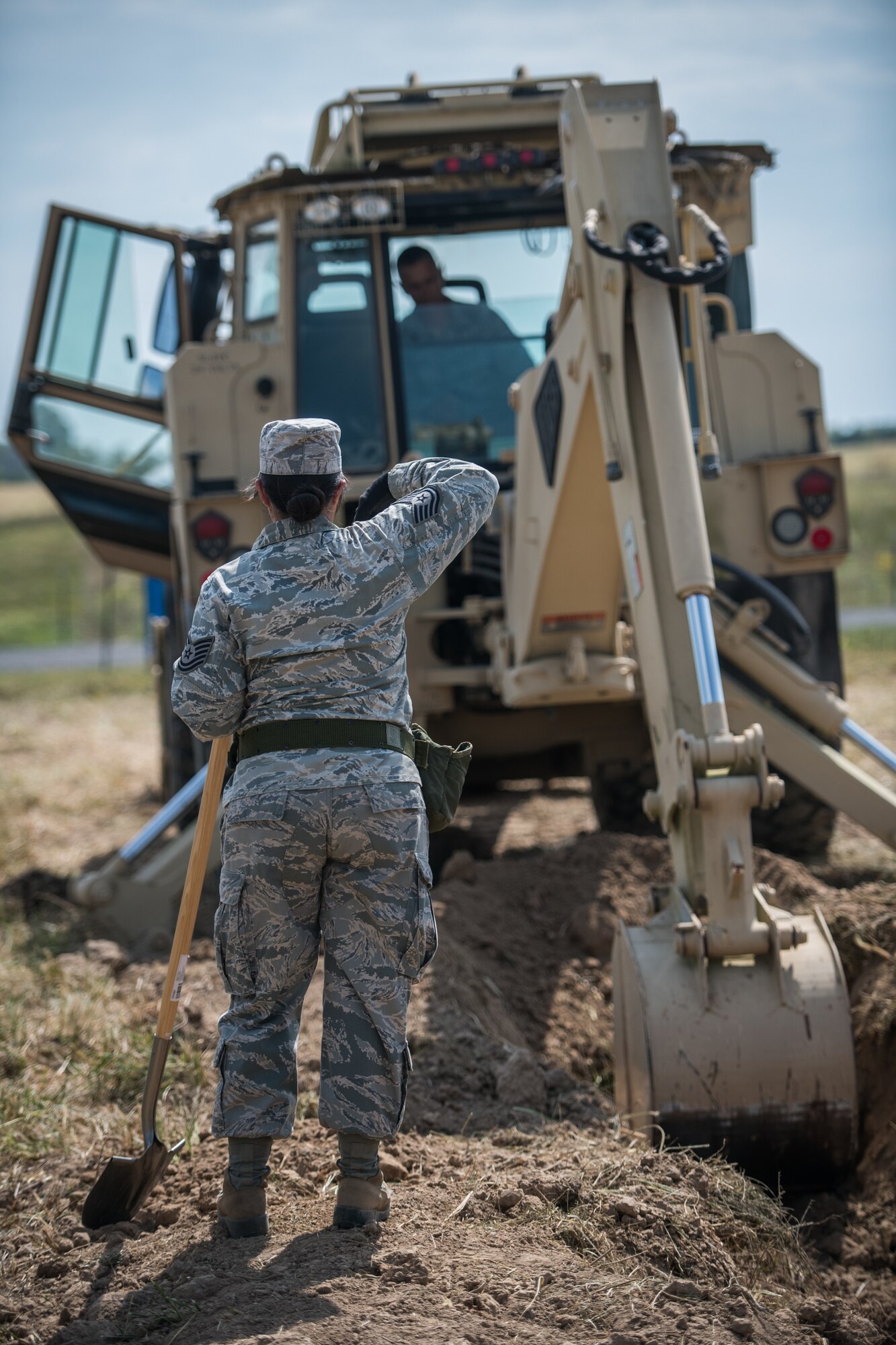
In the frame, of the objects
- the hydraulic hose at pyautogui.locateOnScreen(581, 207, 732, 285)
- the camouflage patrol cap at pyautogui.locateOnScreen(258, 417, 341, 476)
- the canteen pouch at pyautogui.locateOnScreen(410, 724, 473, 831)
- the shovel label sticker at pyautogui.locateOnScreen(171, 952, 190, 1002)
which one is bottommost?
the shovel label sticker at pyautogui.locateOnScreen(171, 952, 190, 1002)

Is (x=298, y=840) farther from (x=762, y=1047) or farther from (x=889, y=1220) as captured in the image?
(x=889, y=1220)

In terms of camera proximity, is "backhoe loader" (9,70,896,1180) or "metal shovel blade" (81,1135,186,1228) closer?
"metal shovel blade" (81,1135,186,1228)

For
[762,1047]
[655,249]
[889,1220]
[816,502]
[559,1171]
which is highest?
[655,249]

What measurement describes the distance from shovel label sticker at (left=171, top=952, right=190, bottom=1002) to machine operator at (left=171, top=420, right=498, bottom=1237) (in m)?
0.28

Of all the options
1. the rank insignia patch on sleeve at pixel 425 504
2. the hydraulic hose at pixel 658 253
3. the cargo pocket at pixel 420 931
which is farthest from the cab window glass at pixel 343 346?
the cargo pocket at pixel 420 931

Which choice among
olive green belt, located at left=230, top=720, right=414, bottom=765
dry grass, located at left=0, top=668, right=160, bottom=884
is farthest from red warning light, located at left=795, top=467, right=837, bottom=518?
dry grass, located at left=0, top=668, right=160, bottom=884

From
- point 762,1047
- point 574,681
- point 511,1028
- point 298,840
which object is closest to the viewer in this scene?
point 298,840

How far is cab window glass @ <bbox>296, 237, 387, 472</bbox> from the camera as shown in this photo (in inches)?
237

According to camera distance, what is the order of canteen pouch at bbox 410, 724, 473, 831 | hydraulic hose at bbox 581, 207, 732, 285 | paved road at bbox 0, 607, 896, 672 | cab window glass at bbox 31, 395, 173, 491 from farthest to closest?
paved road at bbox 0, 607, 896, 672
cab window glass at bbox 31, 395, 173, 491
hydraulic hose at bbox 581, 207, 732, 285
canteen pouch at bbox 410, 724, 473, 831

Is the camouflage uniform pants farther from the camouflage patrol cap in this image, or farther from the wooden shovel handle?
the camouflage patrol cap

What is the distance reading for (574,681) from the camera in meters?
4.97

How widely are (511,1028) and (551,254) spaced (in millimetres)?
3327

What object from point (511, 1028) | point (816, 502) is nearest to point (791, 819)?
point (816, 502)

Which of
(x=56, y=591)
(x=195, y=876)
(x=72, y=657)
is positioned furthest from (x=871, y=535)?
(x=195, y=876)
